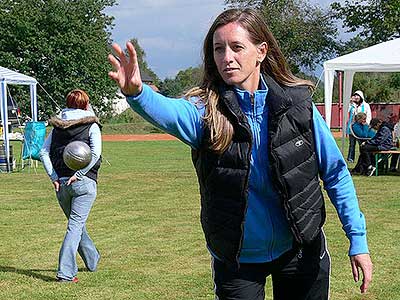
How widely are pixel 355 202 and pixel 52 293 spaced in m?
4.26

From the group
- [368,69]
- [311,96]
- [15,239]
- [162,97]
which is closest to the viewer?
[162,97]

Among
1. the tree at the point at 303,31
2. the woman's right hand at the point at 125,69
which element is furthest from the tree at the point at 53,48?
the woman's right hand at the point at 125,69

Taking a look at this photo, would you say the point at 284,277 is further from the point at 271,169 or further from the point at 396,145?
the point at 396,145

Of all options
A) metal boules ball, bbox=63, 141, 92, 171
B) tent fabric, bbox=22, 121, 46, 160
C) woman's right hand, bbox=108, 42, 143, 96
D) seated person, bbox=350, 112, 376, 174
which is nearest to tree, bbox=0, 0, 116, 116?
tent fabric, bbox=22, 121, 46, 160

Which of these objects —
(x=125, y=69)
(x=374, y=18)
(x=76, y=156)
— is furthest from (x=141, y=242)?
(x=374, y=18)

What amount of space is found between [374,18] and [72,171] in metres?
42.8

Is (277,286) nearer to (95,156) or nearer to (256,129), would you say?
(256,129)

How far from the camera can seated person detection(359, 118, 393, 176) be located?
56.7ft

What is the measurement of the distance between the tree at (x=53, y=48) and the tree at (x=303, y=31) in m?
15.4

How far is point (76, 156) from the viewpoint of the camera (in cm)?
689

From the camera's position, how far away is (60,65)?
5122cm

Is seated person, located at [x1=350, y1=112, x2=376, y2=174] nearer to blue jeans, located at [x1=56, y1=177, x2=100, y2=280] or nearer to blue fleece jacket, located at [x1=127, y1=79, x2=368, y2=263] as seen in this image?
blue jeans, located at [x1=56, y1=177, x2=100, y2=280]

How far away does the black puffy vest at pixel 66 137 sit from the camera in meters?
7.34

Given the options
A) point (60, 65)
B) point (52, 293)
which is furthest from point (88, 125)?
point (60, 65)
